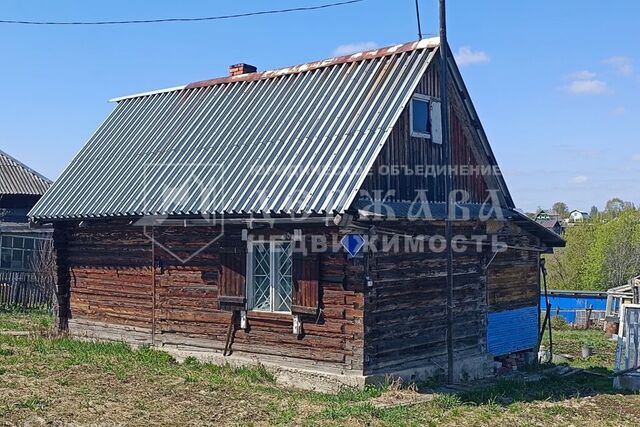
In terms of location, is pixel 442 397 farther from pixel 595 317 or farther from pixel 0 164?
pixel 0 164

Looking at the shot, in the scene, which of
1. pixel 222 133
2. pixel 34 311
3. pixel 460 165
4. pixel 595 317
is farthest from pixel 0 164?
pixel 595 317

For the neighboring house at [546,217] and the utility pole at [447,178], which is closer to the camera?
the utility pole at [447,178]

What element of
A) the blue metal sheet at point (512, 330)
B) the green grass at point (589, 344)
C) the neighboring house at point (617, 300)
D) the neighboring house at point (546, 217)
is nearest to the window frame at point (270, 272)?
the blue metal sheet at point (512, 330)

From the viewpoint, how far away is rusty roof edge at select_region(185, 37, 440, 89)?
14.0m

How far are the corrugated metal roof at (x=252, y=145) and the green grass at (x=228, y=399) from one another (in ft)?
9.53

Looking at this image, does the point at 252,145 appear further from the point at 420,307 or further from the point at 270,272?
the point at 420,307

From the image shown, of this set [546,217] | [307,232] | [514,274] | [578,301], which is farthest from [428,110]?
→ [546,217]

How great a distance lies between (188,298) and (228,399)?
138 inches

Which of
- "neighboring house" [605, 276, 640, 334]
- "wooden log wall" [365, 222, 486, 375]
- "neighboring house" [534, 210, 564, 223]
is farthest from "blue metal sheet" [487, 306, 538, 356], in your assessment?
"neighboring house" [534, 210, 564, 223]

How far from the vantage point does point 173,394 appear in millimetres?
11586

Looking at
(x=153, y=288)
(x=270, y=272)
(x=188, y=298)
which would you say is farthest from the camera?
(x=153, y=288)

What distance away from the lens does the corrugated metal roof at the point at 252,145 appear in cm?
Answer: 1262

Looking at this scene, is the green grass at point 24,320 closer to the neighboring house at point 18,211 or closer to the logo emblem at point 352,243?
the neighboring house at point 18,211

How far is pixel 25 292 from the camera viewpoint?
2447 centimetres
